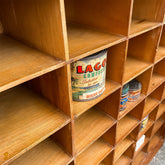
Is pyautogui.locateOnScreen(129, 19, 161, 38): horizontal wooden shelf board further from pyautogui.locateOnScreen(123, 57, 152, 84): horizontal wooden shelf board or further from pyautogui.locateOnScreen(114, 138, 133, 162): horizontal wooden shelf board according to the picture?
pyautogui.locateOnScreen(114, 138, 133, 162): horizontal wooden shelf board

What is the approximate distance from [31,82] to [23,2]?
434 mm

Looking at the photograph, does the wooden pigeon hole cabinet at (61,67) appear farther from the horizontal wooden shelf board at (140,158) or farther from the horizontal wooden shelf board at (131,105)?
the horizontal wooden shelf board at (140,158)

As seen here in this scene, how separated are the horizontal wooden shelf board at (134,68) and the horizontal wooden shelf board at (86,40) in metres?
0.33

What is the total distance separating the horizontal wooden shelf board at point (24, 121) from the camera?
0.71 metres

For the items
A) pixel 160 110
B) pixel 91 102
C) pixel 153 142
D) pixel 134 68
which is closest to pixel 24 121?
pixel 91 102

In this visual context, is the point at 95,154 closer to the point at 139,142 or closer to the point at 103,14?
the point at 139,142

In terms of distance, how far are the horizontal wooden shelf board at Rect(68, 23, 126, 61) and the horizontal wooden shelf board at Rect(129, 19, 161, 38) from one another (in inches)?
5.1

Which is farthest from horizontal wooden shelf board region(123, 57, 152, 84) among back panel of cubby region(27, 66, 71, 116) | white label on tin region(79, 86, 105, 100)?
back panel of cubby region(27, 66, 71, 116)

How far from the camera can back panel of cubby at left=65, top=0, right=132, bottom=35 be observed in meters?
0.86

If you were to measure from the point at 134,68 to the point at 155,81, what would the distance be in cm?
46

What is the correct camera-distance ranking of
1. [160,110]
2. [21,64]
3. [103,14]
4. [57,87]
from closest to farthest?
[21,64], [57,87], [103,14], [160,110]

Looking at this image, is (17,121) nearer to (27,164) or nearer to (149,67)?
(27,164)

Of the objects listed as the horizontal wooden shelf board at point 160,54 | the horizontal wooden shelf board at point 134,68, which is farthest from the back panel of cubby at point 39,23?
the horizontal wooden shelf board at point 160,54

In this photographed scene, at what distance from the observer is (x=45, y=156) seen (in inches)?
39.4
